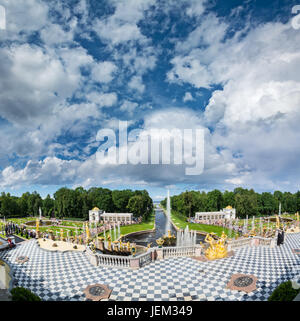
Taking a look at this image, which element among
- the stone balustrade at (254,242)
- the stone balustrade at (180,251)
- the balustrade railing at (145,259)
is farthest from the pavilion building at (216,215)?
the balustrade railing at (145,259)

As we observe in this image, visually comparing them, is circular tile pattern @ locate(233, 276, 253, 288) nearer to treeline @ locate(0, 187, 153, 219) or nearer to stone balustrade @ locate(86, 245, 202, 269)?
stone balustrade @ locate(86, 245, 202, 269)

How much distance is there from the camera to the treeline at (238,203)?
51.4 m

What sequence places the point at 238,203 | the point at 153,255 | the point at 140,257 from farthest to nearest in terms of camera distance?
1. the point at 238,203
2. the point at 153,255
3. the point at 140,257

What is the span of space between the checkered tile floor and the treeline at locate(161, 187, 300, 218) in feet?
122

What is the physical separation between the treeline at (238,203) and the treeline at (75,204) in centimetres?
1207

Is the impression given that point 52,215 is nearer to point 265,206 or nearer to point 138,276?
point 138,276

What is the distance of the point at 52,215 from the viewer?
58875 mm

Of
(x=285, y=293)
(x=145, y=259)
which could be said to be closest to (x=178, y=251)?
(x=145, y=259)

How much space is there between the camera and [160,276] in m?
11.7

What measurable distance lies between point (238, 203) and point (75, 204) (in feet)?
143

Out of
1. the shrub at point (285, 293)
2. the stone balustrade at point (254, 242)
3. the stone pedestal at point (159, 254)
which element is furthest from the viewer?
the stone balustrade at point (254, 242)

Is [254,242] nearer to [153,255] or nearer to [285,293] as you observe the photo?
[153,255]

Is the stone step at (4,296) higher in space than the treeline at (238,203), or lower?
higher

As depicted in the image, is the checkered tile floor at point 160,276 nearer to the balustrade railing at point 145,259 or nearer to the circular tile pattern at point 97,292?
the circular tile pattern at point 97,292
